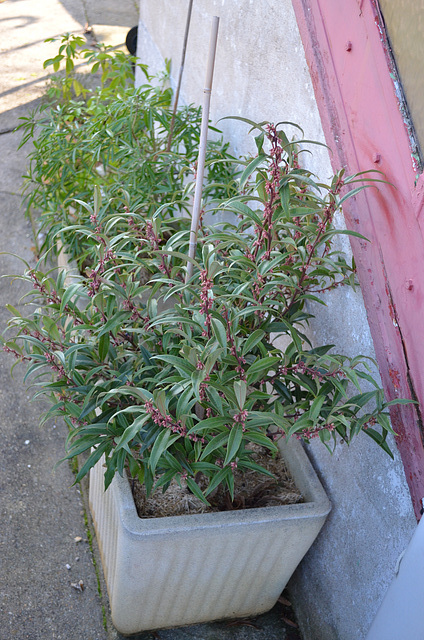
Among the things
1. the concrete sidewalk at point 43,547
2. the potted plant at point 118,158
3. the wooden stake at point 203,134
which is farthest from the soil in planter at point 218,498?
the potted plant at point 118,158

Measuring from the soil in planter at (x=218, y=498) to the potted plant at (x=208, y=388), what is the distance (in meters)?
0.04

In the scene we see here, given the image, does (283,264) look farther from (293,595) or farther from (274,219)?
(293,595)

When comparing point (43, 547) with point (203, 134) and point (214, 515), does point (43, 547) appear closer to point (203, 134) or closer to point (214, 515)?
point (214, 515)

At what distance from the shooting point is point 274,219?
175 cm

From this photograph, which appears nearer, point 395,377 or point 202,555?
point 395,377

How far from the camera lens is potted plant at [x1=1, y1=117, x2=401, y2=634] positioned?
65.4 inches

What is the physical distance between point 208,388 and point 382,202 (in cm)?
70

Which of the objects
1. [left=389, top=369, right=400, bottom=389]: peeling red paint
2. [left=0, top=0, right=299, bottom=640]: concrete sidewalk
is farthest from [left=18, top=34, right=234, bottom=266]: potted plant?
[left=389, top=369, right=400, bottom=389]: peeling red paint

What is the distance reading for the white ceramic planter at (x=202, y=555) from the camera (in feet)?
6.24

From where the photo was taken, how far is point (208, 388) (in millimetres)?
1635

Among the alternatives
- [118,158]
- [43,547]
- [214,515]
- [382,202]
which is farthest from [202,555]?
[118,158]

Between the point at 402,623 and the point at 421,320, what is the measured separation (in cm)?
70

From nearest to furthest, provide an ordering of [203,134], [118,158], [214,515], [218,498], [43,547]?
[203,134]
[214,515]
[218,498]
[43,547]
[118,158]

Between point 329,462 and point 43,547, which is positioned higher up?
point 329,462
